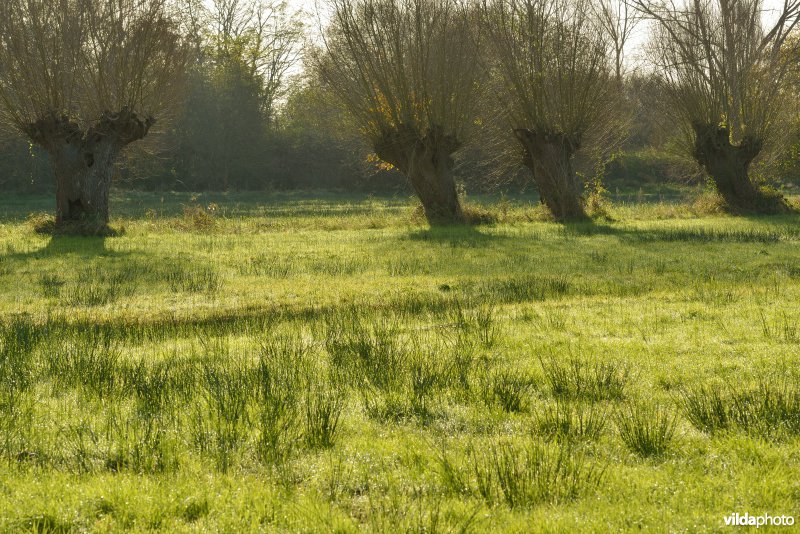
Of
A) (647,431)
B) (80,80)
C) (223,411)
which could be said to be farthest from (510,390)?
(80,80)

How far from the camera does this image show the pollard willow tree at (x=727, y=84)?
Answer: 88.7 ft

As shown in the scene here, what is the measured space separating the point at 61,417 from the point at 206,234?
17.0 meters

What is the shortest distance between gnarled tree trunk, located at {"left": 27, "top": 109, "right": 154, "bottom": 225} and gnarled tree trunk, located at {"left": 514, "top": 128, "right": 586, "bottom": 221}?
1276cm

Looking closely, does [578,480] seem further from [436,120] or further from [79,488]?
[436,120]

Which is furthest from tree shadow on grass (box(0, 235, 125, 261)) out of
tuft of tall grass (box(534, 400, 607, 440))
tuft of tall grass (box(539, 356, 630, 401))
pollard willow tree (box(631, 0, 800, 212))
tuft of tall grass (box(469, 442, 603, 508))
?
pollard willow tree (box(631, 0, 800, 212))

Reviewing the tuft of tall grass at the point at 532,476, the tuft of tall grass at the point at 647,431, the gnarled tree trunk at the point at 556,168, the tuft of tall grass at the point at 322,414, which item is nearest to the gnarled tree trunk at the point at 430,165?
the gnarled tree trunk at the point at 556,168

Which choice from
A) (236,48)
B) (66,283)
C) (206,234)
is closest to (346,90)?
(206,234)

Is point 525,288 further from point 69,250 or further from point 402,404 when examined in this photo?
point 69,250

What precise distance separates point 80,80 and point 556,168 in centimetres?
1503

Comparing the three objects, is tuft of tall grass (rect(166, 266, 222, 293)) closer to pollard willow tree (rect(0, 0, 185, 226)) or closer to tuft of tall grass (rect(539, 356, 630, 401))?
tuft of tall grass (rect(539, 356, 630, 401))

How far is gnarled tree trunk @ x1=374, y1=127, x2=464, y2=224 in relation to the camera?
24.2 meters

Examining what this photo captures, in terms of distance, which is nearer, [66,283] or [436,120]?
[66,283]

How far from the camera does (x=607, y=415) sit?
500 centimetres

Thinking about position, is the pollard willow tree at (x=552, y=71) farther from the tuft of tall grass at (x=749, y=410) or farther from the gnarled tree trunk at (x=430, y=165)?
the tuft of tall grass at (x=749, y=410)
